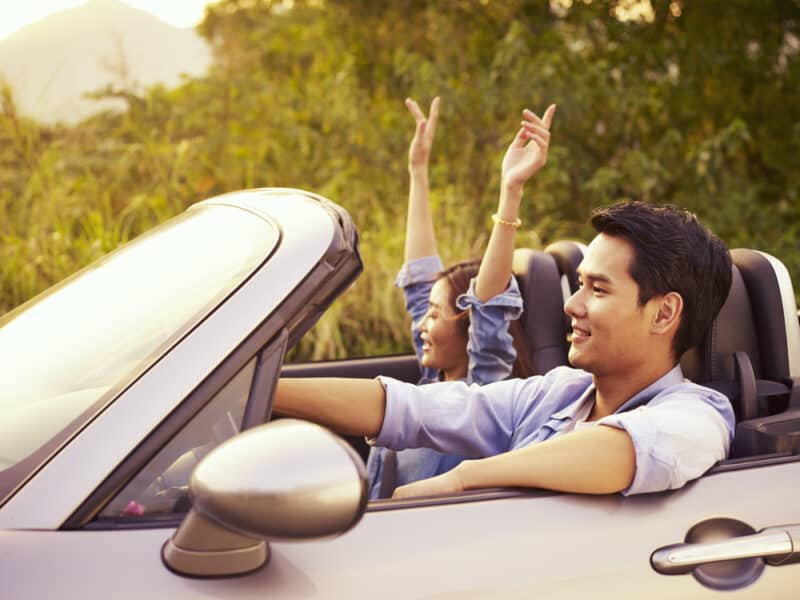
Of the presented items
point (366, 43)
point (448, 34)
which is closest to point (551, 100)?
point (448, 34)

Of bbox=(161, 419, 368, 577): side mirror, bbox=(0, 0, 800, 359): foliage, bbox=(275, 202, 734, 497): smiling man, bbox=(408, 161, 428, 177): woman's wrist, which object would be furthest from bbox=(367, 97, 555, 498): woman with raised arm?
bbox=(0, 0, 800, 359): foliage

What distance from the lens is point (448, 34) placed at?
9438 millimetres

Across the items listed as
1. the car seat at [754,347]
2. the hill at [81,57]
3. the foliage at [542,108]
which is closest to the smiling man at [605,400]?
the car seat at [754,347]

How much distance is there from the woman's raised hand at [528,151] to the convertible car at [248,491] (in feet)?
3.07

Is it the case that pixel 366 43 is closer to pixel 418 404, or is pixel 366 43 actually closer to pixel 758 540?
pixel 418 404

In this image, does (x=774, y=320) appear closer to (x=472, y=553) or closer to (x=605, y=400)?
(x=605, y=400)

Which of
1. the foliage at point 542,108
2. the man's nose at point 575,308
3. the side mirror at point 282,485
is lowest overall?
the foliage at point 542,108

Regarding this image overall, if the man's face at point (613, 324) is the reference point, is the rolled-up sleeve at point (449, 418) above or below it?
below

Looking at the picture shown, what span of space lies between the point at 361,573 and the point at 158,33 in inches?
327

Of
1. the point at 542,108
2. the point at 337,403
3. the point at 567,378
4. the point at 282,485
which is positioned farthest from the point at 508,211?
the point at 542,108

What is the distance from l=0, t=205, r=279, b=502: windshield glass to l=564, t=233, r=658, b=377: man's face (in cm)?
71

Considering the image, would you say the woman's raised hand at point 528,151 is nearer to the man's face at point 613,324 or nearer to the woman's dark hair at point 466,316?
the woman's dark hair at point 466,316

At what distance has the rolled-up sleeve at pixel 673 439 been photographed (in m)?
1.63

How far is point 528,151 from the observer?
9.13 ft
